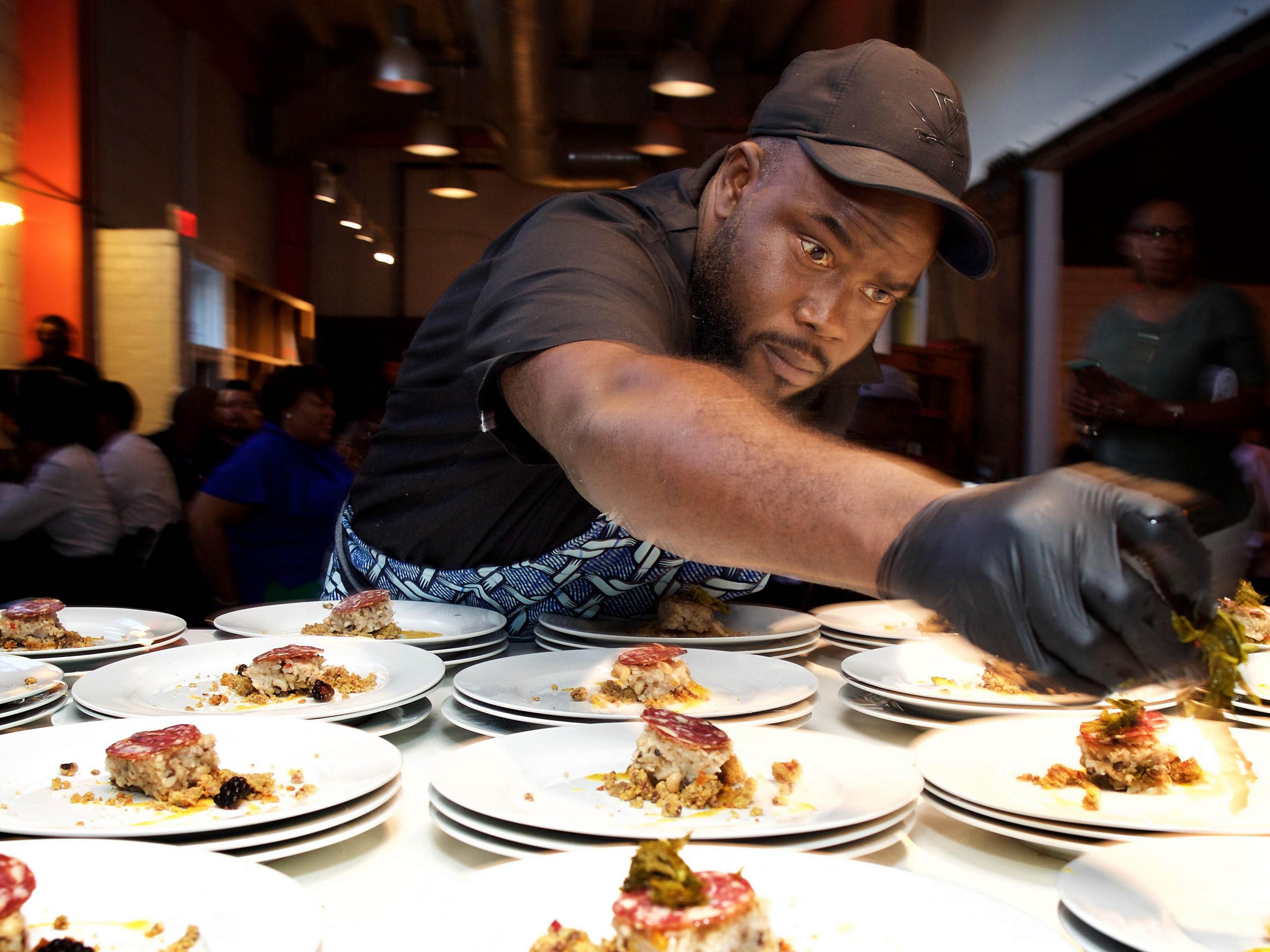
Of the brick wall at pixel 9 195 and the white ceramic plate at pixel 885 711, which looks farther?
the brick wall at pixel 9 195

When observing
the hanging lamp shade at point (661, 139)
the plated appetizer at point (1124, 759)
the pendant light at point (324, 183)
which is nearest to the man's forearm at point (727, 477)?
the plated appetizer at point (1124, 759)

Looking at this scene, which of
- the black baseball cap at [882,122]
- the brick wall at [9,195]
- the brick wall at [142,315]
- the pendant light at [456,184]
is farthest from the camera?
the pendant light at [456,184]

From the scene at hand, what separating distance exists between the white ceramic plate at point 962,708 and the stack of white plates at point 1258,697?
8 centimetres

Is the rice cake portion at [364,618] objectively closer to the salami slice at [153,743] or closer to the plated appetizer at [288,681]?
the plated appetizer at [288,681]

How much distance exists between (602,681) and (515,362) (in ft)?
1.53

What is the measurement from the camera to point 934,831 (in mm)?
870

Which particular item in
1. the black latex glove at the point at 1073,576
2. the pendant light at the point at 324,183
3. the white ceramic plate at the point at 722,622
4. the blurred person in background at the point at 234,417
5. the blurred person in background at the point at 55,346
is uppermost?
the pendant light at the point at 324,183

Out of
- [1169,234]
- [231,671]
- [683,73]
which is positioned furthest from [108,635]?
[683,73]

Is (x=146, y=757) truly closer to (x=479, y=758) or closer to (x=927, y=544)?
(x=479, y=758)

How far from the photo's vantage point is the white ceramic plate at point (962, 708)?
1116 mm

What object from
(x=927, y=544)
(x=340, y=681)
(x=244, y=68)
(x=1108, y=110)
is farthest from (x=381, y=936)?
(x=244, y=68)

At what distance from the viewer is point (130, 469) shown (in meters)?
4.18

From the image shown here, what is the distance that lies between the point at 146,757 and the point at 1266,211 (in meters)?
4.24

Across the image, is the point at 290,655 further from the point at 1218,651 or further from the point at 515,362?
the point at 1218,651
